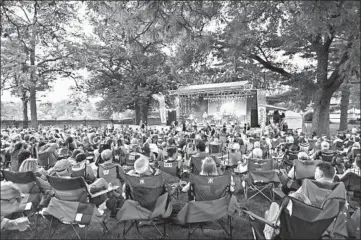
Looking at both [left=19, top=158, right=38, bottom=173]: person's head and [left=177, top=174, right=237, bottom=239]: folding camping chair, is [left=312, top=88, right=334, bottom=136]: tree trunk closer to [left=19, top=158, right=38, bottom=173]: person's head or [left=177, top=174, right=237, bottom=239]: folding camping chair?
[left=177, top=174, right=237, bottom=239]: folding camping chair

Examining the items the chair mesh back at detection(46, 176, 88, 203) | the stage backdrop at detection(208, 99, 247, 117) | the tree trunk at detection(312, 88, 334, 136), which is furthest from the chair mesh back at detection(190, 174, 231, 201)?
the stage backdrop at detection(208, 99, 247, 117)

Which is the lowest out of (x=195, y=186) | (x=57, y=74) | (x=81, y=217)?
(x=81, y=217)

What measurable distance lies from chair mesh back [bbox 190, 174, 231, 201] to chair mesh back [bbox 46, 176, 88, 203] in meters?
1.41


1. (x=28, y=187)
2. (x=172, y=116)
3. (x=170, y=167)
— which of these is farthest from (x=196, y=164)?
(x=172, y=116)

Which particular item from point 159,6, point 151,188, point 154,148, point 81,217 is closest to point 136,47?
point 159,6

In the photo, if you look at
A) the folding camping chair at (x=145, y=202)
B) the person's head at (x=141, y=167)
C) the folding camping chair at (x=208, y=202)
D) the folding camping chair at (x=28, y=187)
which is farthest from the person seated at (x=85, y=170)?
the folding camping chair at (x=208, y=202)

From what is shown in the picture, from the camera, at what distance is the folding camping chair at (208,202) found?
3.53m

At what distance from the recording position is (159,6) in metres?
4.31

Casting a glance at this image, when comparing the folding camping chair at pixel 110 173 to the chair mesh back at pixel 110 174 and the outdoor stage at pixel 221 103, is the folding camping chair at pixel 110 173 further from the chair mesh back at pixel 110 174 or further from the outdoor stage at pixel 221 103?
the outdoor stage at pixel 221 103

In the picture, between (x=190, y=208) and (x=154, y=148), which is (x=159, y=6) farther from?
(x=154, y=148)

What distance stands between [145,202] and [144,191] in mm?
147

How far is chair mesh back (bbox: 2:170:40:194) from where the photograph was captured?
4.11m

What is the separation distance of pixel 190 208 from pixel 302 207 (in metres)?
1.34

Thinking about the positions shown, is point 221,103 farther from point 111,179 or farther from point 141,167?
point 141,167
